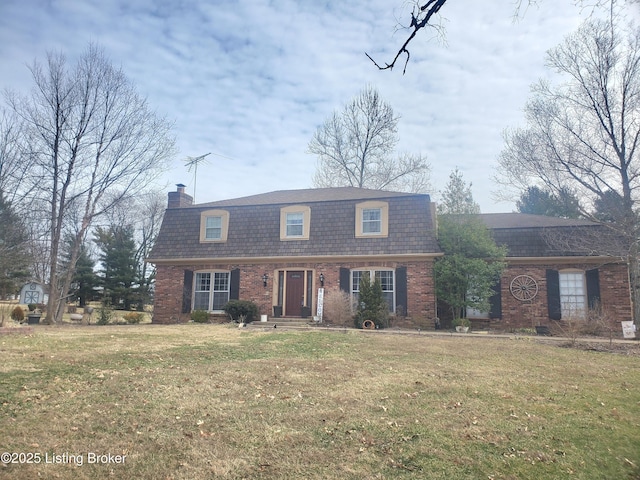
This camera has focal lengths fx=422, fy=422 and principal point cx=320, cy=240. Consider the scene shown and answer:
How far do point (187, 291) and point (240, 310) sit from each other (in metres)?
3.42

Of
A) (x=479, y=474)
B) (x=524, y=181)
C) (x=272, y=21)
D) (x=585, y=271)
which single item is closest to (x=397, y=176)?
(x=524, y=181)

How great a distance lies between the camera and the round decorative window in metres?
16.3

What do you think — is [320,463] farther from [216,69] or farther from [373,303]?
[373,303]

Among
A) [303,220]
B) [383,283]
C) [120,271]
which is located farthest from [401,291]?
[120,271]

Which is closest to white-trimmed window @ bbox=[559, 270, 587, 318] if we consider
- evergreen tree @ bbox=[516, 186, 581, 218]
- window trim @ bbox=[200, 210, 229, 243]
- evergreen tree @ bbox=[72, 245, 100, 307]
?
evergreen tree @ bbox=[516, 186, 581, 218]

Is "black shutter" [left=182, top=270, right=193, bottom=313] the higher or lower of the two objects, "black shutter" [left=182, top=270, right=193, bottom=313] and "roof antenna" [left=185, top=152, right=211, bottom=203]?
the lower

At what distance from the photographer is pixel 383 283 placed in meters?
16.9

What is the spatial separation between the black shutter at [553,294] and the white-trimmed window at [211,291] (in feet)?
42.6

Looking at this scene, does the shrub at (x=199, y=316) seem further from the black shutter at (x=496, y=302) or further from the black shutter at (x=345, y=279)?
the black shutter at (x=496, y=302)

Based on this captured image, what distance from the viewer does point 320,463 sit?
11.3 feet

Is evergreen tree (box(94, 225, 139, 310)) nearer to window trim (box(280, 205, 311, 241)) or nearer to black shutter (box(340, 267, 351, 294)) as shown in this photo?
window trim (box(280, 205, 311, 241))

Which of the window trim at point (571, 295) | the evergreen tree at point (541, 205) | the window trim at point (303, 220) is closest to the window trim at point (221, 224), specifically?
the window trim at point (303, 220)

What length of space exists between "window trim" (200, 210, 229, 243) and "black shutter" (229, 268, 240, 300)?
168 cm

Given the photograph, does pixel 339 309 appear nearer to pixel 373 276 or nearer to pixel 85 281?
pixel 373 276
